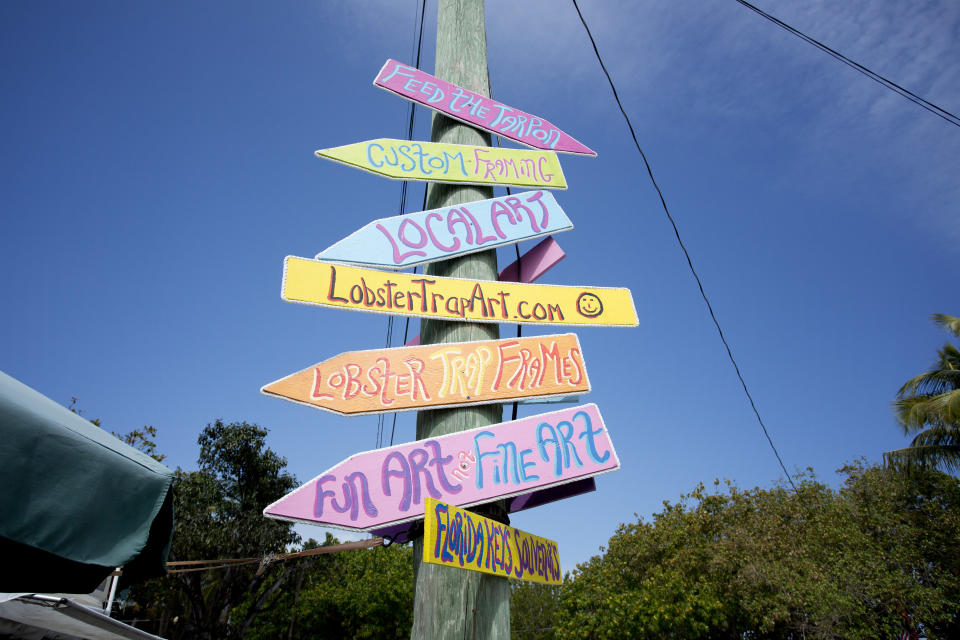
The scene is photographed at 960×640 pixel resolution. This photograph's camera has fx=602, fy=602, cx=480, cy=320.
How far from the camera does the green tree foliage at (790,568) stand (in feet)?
48.5

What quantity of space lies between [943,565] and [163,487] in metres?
19.4

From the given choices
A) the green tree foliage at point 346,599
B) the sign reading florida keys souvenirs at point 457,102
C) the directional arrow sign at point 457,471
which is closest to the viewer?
the directional arrow sign at point 457,471

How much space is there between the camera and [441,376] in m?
3.50

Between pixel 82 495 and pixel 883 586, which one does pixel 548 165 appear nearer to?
pixel 82 495

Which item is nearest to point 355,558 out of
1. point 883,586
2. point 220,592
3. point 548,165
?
point 220,592

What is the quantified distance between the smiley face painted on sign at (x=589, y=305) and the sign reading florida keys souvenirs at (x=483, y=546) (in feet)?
4.66

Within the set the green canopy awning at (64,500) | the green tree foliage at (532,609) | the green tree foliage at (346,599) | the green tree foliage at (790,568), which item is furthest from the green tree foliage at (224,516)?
the green canopy awning at (64,500)

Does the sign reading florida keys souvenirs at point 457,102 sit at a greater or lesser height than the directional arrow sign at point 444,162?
greater

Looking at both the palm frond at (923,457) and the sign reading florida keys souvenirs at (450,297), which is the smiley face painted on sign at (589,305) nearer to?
the sign reading florida keys souvenirs at (450,297)

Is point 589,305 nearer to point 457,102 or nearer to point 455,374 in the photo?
point 455,374

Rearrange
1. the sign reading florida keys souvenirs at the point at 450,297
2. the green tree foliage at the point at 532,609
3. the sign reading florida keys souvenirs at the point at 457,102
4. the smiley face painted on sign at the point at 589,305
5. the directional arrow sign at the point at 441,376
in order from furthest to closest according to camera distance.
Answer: the green tree foliage at the point at 532,609 → the sign reading florida keys souvenirs at the point at 457,102 → the smiley face painted on sign at the point at 589,305 → the sign reading florida keys souvenirs at the point at 450,297 → the directional arrow sign at the point at 441,376

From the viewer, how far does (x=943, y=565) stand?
15.4 metres

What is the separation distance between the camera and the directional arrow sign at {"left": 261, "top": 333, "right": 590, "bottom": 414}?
3.25 metres

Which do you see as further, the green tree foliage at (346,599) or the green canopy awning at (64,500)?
the green tree foliage at (346,599)
